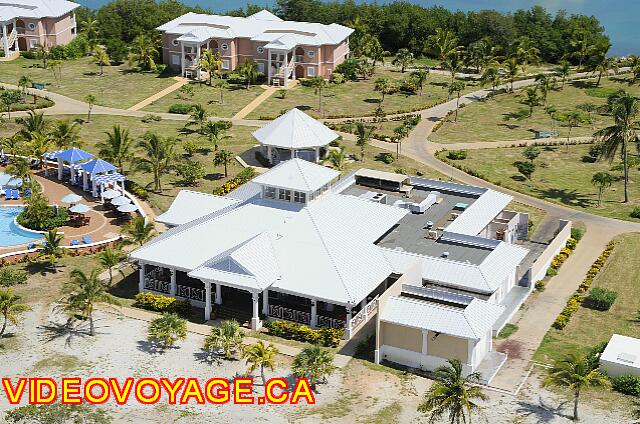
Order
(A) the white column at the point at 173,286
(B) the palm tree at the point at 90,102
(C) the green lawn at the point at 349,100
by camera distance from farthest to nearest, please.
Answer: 1. (C) the green lawn at the point at 349,100
2. (B) the palm tree at the point at 90,102
3. (A) the white column at the point at 173,286

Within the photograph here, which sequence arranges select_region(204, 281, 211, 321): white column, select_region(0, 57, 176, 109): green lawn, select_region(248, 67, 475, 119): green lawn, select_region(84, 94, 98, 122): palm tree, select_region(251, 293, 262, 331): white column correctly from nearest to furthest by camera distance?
1. select_region(251, 293, 262, 331): white column
2. select_region(204, 281, 211, 321): white column
3. select_region(84, 94, 98, 122): palm tree
4. select_region(248, 67, 475, 119): green lawn
5. select_region(0, 57, 176, 109): green lawn

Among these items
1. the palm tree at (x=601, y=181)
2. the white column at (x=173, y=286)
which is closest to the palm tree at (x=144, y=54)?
the palm tree at (x=601, y=181)

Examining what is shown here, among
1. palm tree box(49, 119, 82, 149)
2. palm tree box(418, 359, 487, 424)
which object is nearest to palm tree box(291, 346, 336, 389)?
palm tree box(418, 359, 487, 424)

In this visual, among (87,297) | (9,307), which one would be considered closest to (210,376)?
(87,297)

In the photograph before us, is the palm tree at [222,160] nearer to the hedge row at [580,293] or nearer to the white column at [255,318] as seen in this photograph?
the white column at [255,318]

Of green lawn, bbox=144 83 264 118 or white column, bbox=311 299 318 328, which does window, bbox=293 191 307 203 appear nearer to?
white column, bbox=311 299 318 328

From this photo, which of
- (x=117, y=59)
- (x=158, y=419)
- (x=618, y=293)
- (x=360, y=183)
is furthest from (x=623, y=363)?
(x=117, y=59)

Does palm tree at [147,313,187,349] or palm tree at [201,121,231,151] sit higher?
palm tree at [201,121,231,151]
